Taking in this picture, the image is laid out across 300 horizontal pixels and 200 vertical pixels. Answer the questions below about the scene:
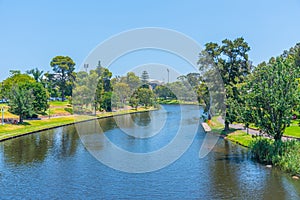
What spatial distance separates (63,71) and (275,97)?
4159 inches

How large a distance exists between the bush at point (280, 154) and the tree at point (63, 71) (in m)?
96.9

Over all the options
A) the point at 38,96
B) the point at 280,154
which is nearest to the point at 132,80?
the point at 38,96

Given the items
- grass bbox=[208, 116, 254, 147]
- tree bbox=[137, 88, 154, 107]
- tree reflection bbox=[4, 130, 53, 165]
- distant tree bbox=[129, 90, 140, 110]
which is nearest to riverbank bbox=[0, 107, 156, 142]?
tree reflection bbox=[4, 130, 53, 165]

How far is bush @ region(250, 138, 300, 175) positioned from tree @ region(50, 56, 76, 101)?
96949 mm

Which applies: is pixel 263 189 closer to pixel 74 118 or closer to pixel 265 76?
pixel 265 76

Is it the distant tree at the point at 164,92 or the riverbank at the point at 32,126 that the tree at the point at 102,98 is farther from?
the distant tree at the point at 164,92

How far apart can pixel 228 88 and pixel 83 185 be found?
Result: 94.2 feet

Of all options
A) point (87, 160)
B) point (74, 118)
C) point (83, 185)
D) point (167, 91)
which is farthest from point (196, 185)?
point (167, 91)

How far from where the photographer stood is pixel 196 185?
2655cm

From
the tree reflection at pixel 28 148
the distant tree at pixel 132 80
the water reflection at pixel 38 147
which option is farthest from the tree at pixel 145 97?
the tree reflection at pixel 28 148

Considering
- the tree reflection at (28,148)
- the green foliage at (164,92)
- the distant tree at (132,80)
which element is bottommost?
the tree reflection at (28,148)

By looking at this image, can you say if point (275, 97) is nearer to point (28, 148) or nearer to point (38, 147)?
point (38, 147)

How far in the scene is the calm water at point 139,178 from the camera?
2445cm

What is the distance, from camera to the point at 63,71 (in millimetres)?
126750
